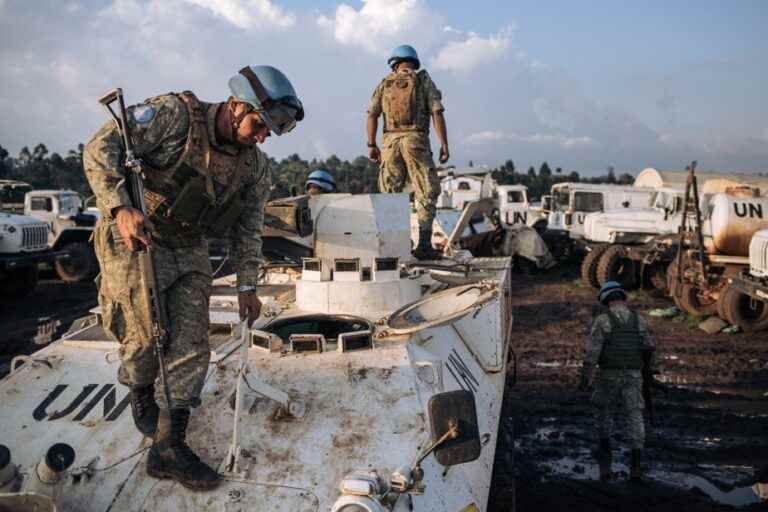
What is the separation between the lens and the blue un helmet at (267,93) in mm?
3061

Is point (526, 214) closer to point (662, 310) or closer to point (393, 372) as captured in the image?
point (662, 310)

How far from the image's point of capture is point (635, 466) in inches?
244

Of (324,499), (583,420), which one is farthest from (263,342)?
(583,420)

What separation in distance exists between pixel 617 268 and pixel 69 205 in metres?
13.4

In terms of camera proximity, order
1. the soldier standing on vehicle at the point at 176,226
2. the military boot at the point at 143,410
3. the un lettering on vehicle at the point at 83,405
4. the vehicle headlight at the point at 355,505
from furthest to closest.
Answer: the un lettering on vehicle at the point at 83,405 → the military boot at the point at 143,410 → the soldier standing on vehicle at the point at 176,226 → the vehicle headlight at the point at 355,505

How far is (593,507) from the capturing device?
546 cm

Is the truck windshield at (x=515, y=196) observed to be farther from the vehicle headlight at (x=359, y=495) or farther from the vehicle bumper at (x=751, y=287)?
the vehicle headlight at (x=359, y=495)

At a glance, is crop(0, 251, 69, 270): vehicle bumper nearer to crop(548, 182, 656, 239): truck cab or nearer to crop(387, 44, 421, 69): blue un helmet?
crop(387, 44, 421, 69): blue un helmet

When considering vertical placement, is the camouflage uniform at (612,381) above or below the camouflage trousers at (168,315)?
below

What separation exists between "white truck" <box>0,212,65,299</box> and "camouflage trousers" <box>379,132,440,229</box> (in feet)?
35.1

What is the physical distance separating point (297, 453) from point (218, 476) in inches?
13.3

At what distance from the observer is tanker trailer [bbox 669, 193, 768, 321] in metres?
13.1

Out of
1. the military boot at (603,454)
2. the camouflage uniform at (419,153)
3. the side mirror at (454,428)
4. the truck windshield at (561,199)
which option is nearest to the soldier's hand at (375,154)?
the camouflage uniform at (419,153)

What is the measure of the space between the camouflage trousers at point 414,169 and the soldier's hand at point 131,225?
4.06 m
